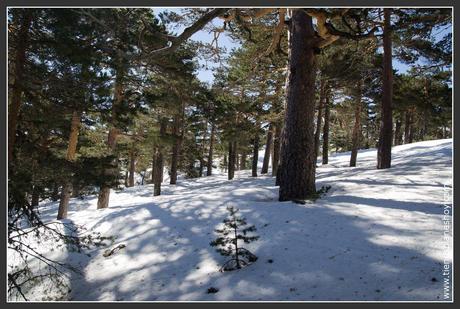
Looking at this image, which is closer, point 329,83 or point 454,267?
point 454,267

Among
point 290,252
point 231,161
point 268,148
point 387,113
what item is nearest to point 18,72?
point 290,252

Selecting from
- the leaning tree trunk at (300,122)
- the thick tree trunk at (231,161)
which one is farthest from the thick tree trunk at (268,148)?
the leaning tree trunk at (300,122)

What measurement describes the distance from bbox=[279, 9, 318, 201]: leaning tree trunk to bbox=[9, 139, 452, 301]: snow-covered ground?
730 millimetres

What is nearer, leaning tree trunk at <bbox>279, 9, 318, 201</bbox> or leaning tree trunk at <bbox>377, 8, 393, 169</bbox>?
leaning tree trunk at <bbox>279, 9, 318, 201</bbox>

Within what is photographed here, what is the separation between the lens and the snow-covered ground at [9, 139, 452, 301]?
4141 mm

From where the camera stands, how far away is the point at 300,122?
8008 mm

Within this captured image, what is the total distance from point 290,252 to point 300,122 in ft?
12.3

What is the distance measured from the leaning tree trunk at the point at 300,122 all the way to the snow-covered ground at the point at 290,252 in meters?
0.73

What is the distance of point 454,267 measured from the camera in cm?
412

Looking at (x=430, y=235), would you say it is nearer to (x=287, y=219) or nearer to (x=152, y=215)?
(x=287, y=219)

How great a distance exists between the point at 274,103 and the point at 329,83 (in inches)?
149

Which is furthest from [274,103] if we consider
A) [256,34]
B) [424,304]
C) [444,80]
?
[424,304]

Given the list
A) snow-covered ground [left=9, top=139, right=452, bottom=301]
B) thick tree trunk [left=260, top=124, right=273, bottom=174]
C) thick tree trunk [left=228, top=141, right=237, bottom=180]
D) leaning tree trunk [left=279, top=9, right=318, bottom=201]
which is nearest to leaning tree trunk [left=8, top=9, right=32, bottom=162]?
snow-covered ground [left=9, top=139, right=452, bottom=301]

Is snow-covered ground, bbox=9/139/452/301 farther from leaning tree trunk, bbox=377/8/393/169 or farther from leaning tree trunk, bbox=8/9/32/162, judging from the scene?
leaning tree trunk, bbox=377/8/393/169
